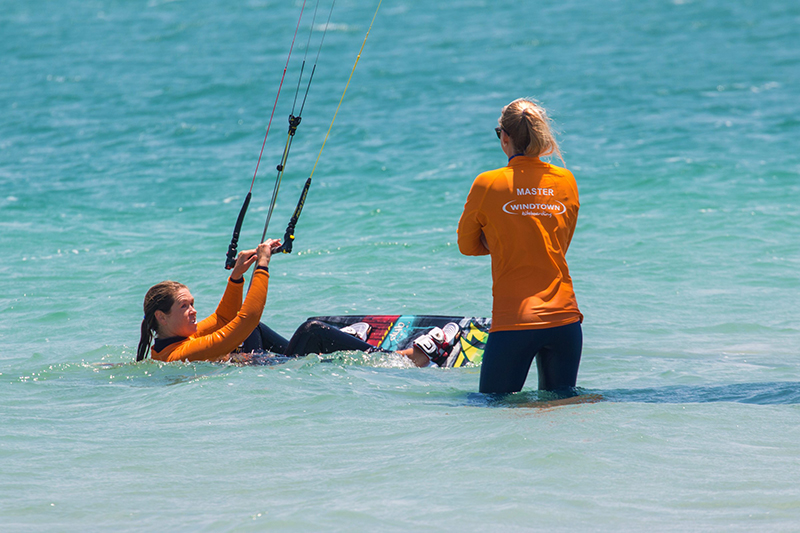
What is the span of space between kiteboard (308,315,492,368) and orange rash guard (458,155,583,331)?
7.13ft

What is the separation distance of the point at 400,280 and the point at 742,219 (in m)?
5.54

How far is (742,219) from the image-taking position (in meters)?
12.2

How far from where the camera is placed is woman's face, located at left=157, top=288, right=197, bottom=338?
585cm

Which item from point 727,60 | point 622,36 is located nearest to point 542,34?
point 622,36

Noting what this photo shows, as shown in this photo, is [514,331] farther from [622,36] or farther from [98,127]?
[622,36]

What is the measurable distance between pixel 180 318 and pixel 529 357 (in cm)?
268


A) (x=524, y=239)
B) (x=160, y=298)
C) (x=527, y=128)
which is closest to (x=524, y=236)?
(x=524, y=239)

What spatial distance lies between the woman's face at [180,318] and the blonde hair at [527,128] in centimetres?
268

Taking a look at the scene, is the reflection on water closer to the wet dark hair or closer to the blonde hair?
the blonde hair

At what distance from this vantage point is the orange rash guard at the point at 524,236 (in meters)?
4.27

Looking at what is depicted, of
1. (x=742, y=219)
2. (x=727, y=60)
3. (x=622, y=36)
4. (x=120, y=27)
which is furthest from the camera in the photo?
(x=120, y=27)

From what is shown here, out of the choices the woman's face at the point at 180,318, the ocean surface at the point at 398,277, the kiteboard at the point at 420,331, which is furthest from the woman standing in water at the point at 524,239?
the woman's face at the point at 180,318

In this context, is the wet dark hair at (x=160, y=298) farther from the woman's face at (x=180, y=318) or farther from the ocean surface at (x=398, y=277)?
the ocean surface at (x=398, y=277)

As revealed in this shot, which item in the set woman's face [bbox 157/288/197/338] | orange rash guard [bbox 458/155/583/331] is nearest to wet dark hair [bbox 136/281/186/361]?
woman's face [bbox 157/288/197/338]
